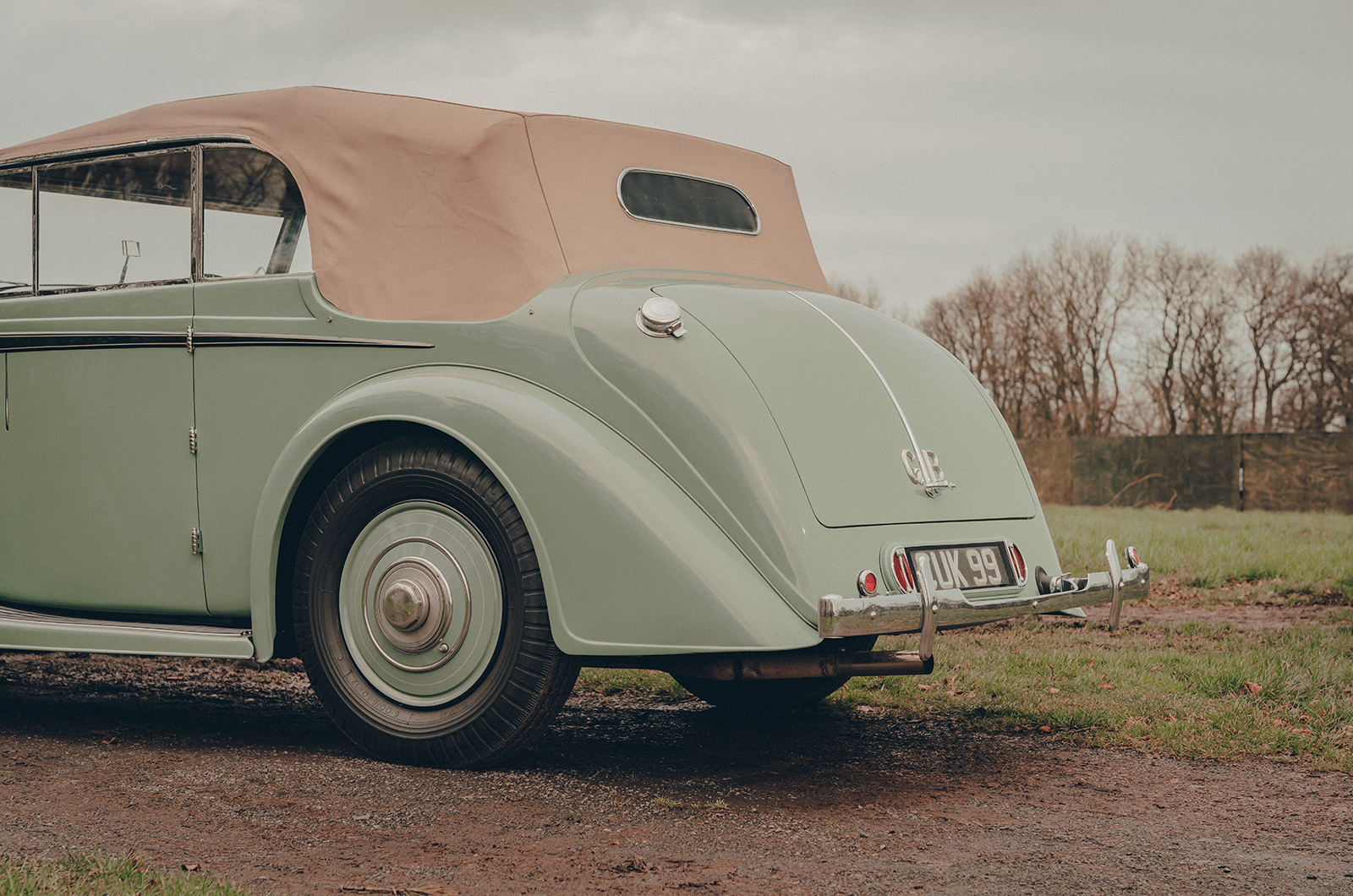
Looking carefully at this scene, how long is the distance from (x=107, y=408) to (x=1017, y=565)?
3272 millimetres

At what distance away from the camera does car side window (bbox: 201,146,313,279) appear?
14.7 feet

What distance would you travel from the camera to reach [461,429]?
3748mm

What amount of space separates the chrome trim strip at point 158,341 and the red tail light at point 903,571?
1631 millimetres

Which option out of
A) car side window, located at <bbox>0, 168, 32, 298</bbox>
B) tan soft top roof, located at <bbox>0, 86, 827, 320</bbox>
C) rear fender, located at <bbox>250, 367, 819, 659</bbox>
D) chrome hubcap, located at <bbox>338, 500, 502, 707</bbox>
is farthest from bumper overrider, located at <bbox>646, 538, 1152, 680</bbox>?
car side window, located at <bbox>0, 168, 32, 298</bbox>

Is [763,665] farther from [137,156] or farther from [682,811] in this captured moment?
[137,156]

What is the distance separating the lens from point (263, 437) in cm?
427

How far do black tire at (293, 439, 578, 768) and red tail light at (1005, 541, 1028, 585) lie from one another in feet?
4.70

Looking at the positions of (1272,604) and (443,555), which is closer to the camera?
(443,555)

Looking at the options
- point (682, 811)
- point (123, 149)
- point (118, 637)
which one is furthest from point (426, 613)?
point (123, 149)

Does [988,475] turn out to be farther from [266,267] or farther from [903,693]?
[266,267]

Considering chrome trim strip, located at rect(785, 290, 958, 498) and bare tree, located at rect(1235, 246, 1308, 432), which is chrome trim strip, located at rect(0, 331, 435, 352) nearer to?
chrome trim strip, located at rect(785, 290, 958, 498)

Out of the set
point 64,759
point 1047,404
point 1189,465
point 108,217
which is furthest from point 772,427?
point 1047,404

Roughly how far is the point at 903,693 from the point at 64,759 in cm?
332

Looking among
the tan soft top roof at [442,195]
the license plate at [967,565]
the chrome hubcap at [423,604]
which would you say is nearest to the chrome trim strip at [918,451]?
the license plate at [967,565]
